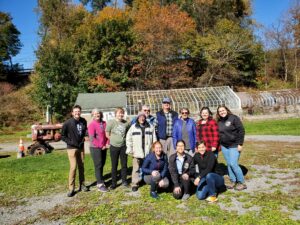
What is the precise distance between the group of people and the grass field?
0.30 m

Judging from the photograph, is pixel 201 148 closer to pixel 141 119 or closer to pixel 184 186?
pixel 184 186

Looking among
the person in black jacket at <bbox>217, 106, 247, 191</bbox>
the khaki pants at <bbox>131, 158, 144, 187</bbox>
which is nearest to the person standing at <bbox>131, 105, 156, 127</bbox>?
the khaki pants at <bbox>131, 158, 144, 187</bbox>

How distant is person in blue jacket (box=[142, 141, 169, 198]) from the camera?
6141mm

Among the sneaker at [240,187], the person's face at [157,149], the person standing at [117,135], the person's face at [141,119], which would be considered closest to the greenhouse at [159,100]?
the person standing at [117,135]

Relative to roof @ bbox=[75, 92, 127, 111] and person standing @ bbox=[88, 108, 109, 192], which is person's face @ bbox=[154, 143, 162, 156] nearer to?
person standing @ bbox=[88, 108, 109, 192]

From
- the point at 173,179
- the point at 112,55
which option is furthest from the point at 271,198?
the point at 112,55

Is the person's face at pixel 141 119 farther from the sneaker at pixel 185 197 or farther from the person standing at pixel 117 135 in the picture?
the sneaker at pixel 185 197

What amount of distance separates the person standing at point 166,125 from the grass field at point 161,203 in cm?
112

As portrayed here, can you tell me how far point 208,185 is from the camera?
590 centimetres

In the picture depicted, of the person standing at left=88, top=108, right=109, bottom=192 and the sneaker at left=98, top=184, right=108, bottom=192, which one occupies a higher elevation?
the person standing at left=88, top=108, right=109, bottom=192

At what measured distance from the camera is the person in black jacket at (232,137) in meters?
6.45

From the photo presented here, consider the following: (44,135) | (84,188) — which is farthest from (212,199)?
(44,135)

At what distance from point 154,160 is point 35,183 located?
3.81 meters

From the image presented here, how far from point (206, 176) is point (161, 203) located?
108 cm
